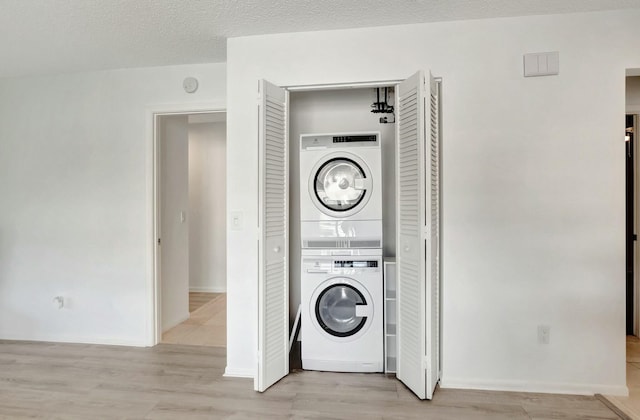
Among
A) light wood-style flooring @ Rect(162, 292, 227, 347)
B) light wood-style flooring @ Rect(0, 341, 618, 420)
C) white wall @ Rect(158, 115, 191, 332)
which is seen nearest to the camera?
light wood-style flooring @ Rect(0, 341, 618, 420)

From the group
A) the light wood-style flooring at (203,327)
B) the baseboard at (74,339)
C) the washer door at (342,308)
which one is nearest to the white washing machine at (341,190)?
the washer door at (342,308)

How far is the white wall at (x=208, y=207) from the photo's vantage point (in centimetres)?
519

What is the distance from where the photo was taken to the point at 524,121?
2.34 metres

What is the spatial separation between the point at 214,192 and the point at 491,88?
13.3ft

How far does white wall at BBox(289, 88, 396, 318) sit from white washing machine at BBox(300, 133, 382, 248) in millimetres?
572

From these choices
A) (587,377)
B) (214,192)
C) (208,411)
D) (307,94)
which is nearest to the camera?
(208,411)

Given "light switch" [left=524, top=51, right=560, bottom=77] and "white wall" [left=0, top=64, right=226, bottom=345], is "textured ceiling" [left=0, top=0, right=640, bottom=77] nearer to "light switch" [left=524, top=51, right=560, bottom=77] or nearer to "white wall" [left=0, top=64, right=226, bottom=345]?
"light switch" [left=524, top=51, right=560, bottom=77]

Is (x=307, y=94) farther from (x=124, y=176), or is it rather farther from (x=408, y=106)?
(x=124, y=176)

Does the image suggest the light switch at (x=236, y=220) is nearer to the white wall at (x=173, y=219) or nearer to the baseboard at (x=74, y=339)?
the white wall at (x=173, y=219)

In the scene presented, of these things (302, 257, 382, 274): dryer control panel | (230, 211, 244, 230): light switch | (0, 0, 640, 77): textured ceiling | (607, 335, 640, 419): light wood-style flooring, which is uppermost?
(0, 0, 640, 77): textured ceiling

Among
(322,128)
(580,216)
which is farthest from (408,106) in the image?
(580,216)

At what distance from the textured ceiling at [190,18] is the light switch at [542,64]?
0.91ft

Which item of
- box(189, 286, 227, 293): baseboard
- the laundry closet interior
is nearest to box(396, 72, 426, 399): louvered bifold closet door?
the laundry closet interior

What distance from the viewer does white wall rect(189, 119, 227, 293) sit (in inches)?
204
